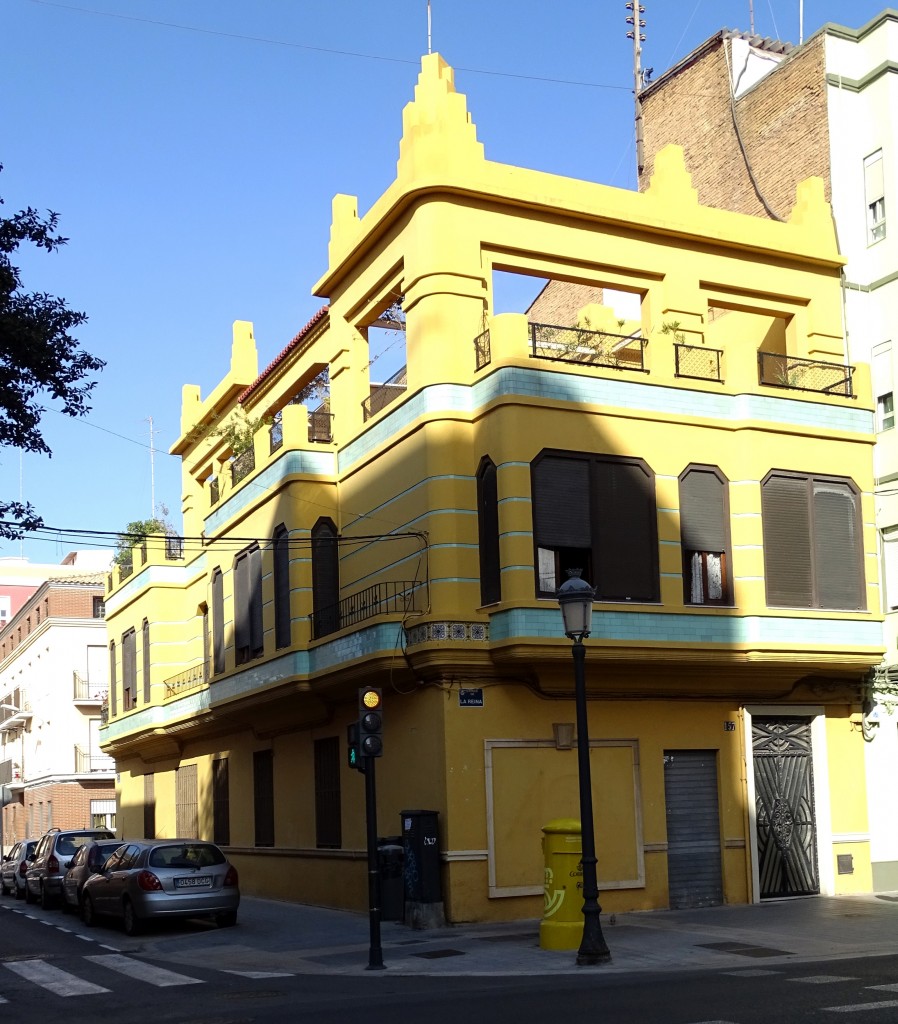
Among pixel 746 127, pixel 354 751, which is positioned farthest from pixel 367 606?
pixel 746 127

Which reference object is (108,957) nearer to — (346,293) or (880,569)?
(346,293)

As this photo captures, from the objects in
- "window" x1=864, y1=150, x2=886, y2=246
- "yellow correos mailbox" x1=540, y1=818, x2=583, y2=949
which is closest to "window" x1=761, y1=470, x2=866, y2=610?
"window" x1=864, y1=150, x2=886, y2=246

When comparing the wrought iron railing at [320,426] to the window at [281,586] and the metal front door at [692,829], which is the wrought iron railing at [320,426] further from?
the metal front door at [692,829]

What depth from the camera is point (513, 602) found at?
774 inches

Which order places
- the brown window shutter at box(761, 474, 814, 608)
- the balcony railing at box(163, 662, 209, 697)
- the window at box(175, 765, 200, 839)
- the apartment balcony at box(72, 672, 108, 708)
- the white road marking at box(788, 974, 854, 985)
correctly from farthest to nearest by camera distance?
the apartment balcony at box(72, 672, 108, 708), the window at box(175, 765, 200, 839), the balcony railing at box(163, 662, 209, 697), the brown window shutter at box(761, 474, 814, 608), the white road marking at box(788, 974, 854, 985)

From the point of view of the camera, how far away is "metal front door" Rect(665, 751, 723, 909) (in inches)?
836

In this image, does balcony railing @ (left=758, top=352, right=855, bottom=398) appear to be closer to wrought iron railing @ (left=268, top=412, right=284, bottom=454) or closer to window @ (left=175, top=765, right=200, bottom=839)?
wrought iron railing @ (left=268, top=412, right=284, bottom=454)

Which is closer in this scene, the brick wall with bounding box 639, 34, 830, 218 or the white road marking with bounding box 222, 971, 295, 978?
the white road marking with bounding box 222, 971, 295, 978

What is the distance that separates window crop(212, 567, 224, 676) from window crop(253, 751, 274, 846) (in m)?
2.24

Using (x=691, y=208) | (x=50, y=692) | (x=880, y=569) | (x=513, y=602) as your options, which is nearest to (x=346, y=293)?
(x=691, y=208)

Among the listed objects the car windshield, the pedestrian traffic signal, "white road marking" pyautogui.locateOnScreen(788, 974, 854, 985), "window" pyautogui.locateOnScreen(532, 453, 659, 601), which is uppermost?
"window" pyautogui.locateOnScreen(532, 453, 659, 601)

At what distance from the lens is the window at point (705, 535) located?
70.1ft

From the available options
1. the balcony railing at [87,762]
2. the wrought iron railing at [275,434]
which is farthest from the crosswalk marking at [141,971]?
the balcony railing at [87,762]

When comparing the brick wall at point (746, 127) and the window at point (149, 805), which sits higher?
the brick wall at point (746, 127)
